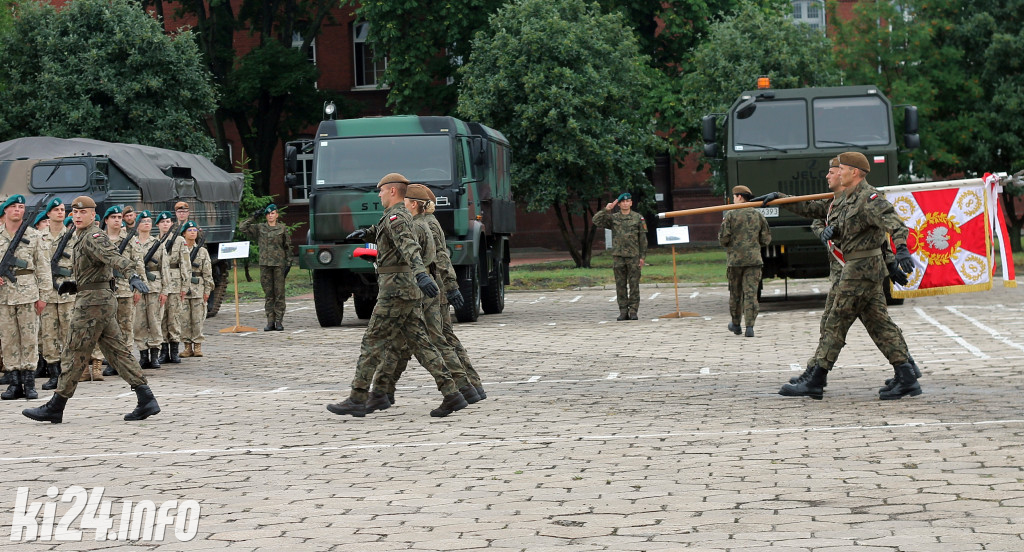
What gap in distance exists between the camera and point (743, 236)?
56.1ft

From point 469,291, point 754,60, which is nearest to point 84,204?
point 469,291

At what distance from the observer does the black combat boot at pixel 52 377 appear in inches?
513

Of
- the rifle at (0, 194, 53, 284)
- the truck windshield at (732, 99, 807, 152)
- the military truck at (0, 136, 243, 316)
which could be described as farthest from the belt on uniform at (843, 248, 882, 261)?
the military truck at (0, 136, 243, 316)

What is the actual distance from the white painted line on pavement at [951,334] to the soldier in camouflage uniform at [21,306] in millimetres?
8982

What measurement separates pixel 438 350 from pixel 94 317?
265cm

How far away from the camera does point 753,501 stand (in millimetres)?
6766

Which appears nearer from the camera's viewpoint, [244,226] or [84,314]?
[84,314]

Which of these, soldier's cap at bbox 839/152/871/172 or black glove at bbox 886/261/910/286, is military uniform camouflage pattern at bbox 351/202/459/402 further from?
black glove at bbox 886/261/910/286

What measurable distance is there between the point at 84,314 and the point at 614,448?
4453 millimetres

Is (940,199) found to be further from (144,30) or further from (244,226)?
(144,30)

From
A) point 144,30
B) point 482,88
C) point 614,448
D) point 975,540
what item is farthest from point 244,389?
point 144,30

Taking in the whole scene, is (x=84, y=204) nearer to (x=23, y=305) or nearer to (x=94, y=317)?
(x=94, y=317)

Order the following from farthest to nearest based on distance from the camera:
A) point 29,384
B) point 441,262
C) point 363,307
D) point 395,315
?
point 363,307
point 29,384
point 441,262
point 395,315

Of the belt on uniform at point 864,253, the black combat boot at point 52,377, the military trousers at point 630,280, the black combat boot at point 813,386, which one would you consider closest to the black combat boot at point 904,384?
the black combat boot at point 813,386
